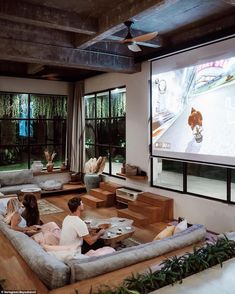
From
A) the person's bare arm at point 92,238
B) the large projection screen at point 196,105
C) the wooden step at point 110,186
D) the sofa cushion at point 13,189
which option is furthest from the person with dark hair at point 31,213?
the sofa cushion at point 13,189

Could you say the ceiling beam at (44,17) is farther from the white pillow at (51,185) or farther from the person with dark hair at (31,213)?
the white pillow at (51,185)

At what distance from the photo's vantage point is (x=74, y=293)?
2.18 metres

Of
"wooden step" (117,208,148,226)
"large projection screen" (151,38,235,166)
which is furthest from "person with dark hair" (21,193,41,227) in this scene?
"large projection screen" (151,38,235,166)

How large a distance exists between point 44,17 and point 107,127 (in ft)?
14.0

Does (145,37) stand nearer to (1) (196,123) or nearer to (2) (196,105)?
(2) (196,105)

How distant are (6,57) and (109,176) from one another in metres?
4.00

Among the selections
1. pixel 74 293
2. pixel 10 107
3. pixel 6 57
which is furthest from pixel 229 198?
pixel 10 107

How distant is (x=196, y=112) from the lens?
16.8ft

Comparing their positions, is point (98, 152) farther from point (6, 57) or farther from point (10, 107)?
point (6, 57)

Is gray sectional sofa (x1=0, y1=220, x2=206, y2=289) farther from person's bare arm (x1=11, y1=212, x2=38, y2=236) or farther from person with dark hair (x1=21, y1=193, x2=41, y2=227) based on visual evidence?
person with dark hair (x1=21, y1=193, x2=41, y2=227)

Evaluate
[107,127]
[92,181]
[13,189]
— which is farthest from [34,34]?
[92,181]

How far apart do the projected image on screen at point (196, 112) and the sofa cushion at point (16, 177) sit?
143 inches

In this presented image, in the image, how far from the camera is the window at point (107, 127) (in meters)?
7.41

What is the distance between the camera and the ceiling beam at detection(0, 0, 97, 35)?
11.8 ft
